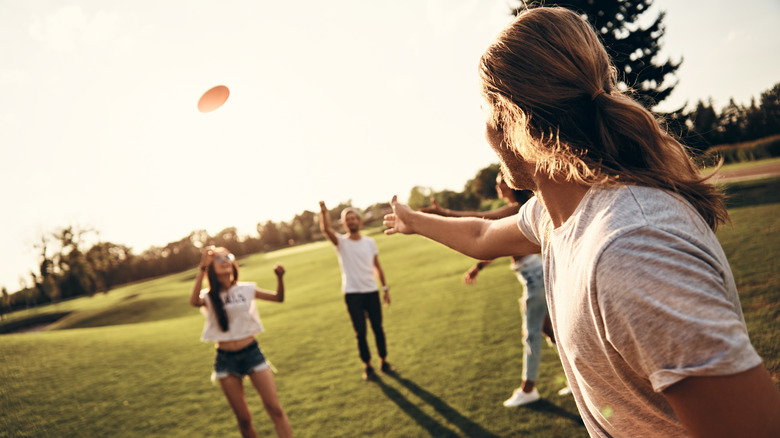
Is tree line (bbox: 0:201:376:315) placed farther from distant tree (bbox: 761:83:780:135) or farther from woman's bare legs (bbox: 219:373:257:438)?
distant tree (bbox: 761:83:780:135)

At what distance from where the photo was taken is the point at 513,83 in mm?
1215

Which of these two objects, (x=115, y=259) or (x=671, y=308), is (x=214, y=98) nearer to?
(x=671, y=308)

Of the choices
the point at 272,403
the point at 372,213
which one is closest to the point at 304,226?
the point at 372,213

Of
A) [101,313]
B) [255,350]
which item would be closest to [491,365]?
[255,350]

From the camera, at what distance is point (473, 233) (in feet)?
6.81

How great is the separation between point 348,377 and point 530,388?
356cm

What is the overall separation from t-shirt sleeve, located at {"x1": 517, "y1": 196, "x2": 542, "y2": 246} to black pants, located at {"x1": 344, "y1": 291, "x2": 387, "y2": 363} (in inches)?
217

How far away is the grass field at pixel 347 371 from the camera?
17.1 feet

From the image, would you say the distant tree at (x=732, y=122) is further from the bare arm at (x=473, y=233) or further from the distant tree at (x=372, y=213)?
the bare arm at (x=473, y=233)

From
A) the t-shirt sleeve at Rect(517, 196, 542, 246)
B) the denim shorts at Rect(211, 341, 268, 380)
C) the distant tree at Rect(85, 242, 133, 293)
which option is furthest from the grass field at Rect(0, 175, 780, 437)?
the distant tree at Rect(85, 242, 133, 293)

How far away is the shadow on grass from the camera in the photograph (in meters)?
4.64

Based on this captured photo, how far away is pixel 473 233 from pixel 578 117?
1002mm

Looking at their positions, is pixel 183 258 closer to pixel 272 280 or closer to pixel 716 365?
pixel 272 280

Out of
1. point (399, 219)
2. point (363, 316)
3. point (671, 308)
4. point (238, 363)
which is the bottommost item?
point (363, 316)
